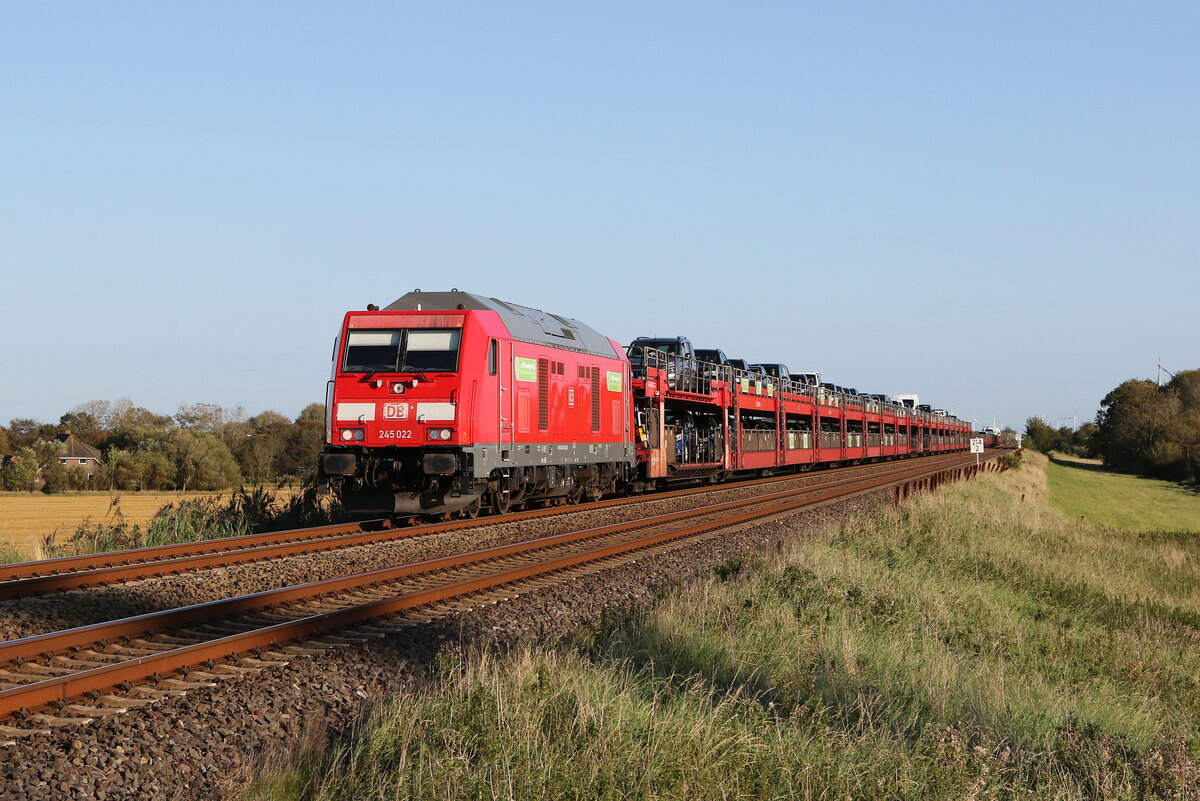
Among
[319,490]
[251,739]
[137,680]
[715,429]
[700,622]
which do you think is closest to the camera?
[251,739]

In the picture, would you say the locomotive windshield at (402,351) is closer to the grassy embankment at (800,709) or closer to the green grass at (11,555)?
the green grass at (11,555)

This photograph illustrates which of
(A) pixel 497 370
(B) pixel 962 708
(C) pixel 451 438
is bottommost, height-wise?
(B) pixel 962 708

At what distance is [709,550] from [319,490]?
31.3 feet

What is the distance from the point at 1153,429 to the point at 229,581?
111 meters

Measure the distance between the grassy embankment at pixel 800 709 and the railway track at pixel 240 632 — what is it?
5.26ft

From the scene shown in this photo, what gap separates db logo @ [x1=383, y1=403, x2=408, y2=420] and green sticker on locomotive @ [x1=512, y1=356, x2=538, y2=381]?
2.26 m

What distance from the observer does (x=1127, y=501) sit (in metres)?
73.1

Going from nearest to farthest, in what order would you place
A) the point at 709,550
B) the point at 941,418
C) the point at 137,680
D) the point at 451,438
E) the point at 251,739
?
the point at 251,739 < the point at 137,680 < the point at 709,550 < the point at 451,438 < the point at 941,418

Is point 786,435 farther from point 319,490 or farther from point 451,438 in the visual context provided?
point 451,438

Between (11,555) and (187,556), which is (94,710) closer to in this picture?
(187,556)

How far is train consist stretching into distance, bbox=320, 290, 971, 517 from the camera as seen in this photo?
1744cm

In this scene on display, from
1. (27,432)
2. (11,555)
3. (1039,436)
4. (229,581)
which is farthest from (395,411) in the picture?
(1039,436)

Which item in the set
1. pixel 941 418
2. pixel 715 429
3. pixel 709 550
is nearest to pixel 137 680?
pixel 709 550

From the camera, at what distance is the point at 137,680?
23.1ft
